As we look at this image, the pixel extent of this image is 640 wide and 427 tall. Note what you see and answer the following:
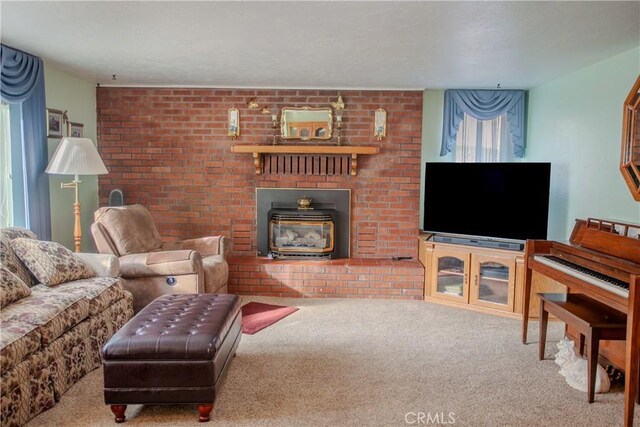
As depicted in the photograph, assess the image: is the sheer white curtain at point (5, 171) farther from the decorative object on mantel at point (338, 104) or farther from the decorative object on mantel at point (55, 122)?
the decorative object on mantel at point (338, 104)

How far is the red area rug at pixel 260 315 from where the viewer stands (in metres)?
3.78

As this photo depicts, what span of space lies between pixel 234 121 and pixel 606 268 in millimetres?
3675

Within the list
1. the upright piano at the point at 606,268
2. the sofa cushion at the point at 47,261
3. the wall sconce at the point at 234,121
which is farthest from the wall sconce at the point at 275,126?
the upright piano at the point at 606,268

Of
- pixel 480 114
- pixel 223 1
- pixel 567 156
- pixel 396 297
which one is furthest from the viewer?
pixel 480 114

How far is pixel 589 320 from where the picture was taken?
2.60 m

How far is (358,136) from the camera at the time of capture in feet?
16.5

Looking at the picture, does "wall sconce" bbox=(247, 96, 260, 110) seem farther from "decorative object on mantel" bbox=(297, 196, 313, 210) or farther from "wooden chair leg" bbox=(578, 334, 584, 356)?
"wooden chair leg" bbox=(578, 334, 584, 356)

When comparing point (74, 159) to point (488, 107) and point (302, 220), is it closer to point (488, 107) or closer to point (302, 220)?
point (302, 220)

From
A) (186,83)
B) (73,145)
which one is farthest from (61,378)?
(186,83)

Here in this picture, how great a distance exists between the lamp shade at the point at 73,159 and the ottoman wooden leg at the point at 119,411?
2.22m

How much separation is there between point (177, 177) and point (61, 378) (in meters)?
2.85

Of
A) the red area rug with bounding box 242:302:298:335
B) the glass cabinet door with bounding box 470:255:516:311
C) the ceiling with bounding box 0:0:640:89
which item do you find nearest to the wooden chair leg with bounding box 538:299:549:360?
the glass cabinet door with bounding box 470:255:516:311

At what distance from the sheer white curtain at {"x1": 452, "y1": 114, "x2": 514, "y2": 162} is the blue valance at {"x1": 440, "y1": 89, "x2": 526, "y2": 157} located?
10 centimetres

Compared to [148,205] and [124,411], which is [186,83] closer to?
[148,205]
